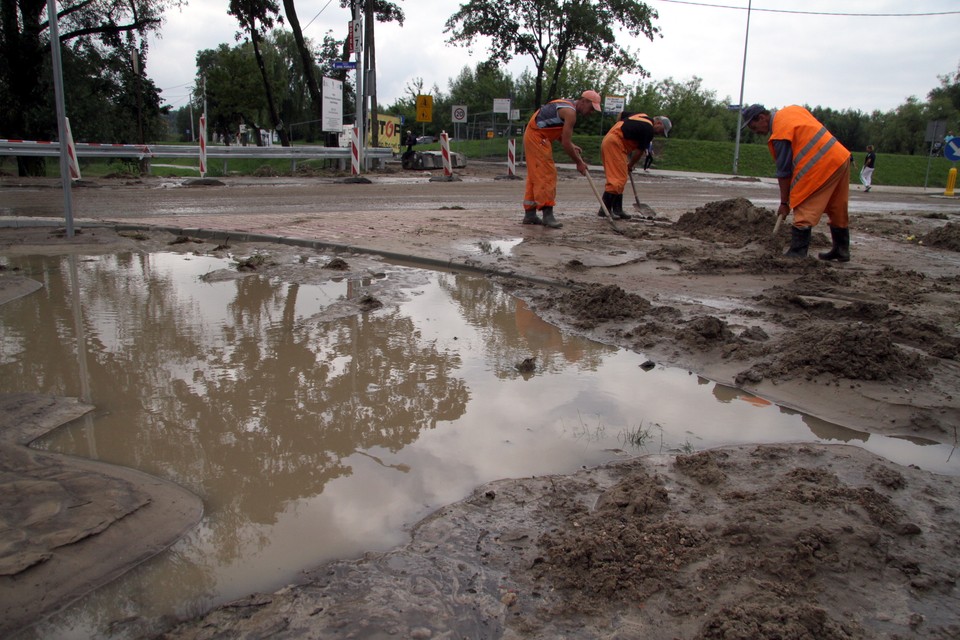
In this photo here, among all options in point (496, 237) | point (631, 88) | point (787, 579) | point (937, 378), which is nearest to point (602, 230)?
point (496, 237)

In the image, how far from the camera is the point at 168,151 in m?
18.7

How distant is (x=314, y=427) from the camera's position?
10.8 ft

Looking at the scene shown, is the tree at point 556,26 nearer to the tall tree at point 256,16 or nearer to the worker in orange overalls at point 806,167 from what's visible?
the tall tree at point 256,16

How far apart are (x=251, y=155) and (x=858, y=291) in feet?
56.3

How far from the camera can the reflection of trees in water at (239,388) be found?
284 centimetres

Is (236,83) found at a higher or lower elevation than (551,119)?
higher

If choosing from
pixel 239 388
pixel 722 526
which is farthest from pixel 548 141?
pixel 722 526

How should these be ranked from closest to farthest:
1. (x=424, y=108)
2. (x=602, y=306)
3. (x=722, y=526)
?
(x=722, y=526), (x=602, y=306), (x=424, y=108)

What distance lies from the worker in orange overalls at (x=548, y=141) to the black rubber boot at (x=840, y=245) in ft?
10.5

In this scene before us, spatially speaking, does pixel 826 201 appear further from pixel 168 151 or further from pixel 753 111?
pixel 168 151

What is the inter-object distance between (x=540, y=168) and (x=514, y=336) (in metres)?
4.89

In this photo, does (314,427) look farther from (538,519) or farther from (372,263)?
(372,263)

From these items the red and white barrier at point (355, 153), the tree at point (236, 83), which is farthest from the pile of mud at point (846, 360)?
the tree at point (236, 83)

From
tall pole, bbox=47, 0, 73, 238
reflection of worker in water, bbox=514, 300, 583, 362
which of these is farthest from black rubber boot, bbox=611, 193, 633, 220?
tall pole, bbox=47, 0, 73, 238
